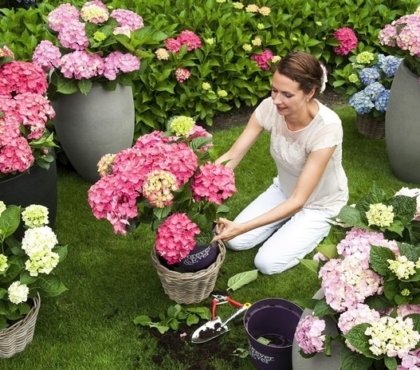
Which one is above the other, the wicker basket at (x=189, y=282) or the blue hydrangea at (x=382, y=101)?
the blue hydrangea at (x=382, y=101)

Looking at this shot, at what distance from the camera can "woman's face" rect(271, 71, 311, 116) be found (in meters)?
3.16

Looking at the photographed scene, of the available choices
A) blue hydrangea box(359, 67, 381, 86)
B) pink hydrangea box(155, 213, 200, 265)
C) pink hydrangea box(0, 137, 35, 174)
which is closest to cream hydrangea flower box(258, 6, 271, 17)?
blue hydrangea box(359, 67, 381, 86)

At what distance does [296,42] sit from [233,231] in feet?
8.95

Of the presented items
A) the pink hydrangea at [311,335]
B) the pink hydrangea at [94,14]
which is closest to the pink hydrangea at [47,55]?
the pink hydrangea at [94,14]

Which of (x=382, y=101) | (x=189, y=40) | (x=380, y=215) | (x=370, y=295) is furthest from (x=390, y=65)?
(x=370, y=295)

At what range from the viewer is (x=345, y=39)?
5434 mm

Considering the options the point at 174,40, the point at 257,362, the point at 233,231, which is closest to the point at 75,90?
the point at 174,40

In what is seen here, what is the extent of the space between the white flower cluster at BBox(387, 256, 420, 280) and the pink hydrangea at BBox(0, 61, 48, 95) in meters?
2.33

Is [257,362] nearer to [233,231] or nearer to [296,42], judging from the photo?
[233,231]

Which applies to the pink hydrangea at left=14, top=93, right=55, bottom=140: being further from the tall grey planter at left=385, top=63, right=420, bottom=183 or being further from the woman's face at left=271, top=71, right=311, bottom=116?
the tall grey planter at left=385, top=63, right=420, bottom=183

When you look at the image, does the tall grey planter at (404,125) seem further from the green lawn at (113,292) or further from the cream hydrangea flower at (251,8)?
the cream hydrangea flower at (251,8)

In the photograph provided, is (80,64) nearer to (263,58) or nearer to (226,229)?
(226,229)

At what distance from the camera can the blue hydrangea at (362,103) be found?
4730 mm

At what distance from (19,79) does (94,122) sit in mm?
685
